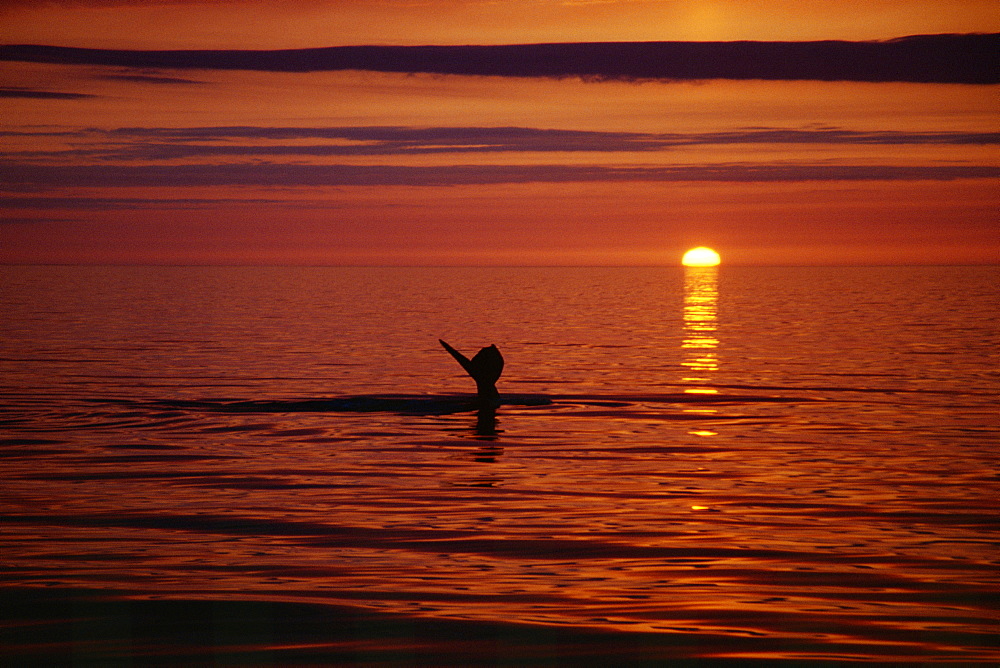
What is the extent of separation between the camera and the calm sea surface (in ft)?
32.0

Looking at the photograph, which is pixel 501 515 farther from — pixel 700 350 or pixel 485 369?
pixel 700 350

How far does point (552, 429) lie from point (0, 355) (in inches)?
995

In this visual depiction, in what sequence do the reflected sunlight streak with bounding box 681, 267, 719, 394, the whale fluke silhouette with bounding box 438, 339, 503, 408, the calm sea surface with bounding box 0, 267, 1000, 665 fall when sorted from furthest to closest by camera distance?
1. the reflected sunlight streak with bounding box 681, 267, 719, 394
2. the whale fluke silhouette with bounding box 438, 339, 503, 408
3. the calm sea surface with bounding box 0, 267, 1000, 665

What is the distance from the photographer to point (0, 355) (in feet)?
132

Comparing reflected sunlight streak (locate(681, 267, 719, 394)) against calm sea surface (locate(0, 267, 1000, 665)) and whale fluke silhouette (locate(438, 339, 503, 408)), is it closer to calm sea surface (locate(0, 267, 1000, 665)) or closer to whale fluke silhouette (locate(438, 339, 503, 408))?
calm sea surface (locate(0, 267, 1000, 665))

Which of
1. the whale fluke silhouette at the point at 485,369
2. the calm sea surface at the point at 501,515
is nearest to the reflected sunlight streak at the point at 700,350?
the calm sea surface at the point at 501,515

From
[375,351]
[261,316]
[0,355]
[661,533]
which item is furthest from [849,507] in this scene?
[261,316]

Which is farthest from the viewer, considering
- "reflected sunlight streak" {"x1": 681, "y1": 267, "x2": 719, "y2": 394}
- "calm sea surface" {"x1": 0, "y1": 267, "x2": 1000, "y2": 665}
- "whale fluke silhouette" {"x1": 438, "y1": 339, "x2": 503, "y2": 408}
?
"reflected sunlight streak" {"x1": 681, "y1": 267, "x2": 719, "y2": 394}

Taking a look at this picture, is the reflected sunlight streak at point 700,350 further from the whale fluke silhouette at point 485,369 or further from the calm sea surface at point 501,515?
the whale fluke silhouette at point 485,369

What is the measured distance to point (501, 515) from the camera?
591 inches

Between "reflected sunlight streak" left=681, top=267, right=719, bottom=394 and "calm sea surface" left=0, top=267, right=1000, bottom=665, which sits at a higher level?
"reflected sunlight streak" left=681, top=267, right=719, bottom=394

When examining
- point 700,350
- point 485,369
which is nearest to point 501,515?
point 485,369

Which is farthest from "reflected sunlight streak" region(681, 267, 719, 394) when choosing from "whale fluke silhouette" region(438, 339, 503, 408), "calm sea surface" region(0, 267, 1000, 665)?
"whale fluke silhouette" region(438, 339, 503, 408)

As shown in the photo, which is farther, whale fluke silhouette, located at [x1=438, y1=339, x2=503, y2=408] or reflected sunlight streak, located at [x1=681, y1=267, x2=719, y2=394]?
reflected sunlight streak, located at [x1=681, y1=267, x2=719, y2=394]
